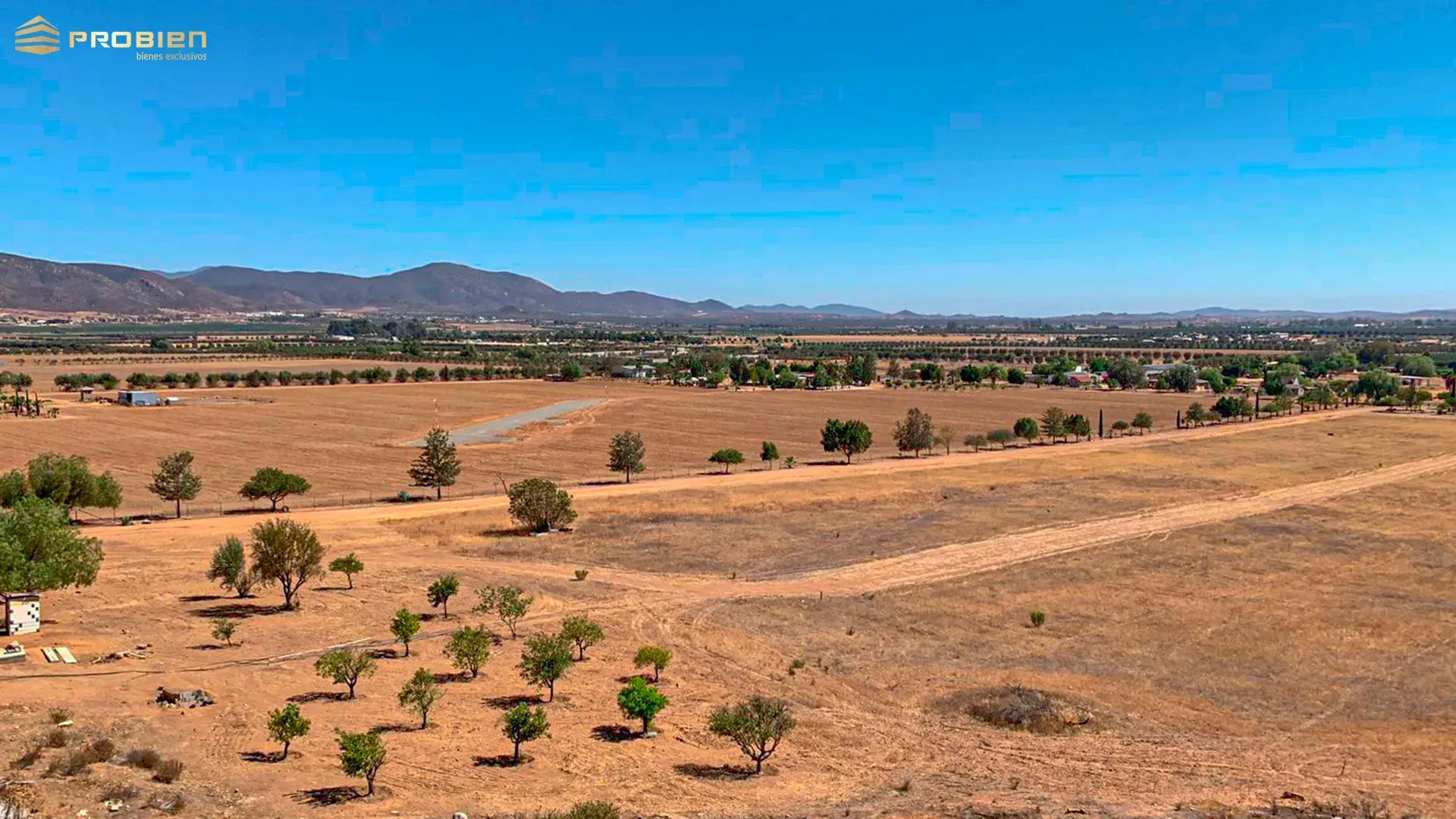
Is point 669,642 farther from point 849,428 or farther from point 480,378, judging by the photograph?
point 480,378

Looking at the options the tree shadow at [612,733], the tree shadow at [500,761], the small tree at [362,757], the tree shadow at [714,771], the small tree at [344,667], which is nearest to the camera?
the small tree at [362,757]

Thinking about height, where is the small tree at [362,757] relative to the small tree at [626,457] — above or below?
below

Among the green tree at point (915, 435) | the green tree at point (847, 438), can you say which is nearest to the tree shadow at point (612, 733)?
the green tree at point (847, 438)

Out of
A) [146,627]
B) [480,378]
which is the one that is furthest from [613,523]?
[480,378]

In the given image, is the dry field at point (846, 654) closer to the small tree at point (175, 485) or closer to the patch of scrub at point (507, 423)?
the small tree at point (175, 485)

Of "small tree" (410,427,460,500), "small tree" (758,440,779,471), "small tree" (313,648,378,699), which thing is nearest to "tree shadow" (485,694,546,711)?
"small tree" (313,648,378,699)

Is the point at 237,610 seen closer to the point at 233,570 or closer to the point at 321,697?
the point at 233,570
